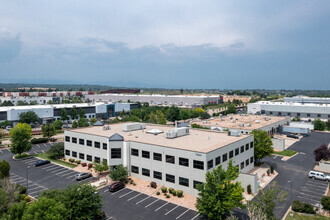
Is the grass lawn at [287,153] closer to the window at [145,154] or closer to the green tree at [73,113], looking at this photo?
the window at [145,154]

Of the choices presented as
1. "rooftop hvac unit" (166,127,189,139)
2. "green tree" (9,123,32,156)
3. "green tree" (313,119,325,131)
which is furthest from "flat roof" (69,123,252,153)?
"green tree" (313,119,325,131)

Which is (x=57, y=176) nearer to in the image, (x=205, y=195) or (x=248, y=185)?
(x=205, y=195)

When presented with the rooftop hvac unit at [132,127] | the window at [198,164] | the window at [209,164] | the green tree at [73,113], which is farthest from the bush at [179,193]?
the green tree at [73,113]

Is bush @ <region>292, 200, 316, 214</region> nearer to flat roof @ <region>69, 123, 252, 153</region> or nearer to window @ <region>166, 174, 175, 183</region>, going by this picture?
flat roof @ <region>69, 123, 252, 153</region>

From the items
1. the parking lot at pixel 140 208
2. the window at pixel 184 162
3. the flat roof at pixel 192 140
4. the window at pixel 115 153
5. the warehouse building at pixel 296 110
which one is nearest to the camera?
the parking lot at pixel 140 208

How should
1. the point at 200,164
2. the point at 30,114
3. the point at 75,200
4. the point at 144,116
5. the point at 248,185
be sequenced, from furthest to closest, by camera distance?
the point at 144,116
the point at 30,114
the point at 248,185
the point at 200,164
the point at 75,200

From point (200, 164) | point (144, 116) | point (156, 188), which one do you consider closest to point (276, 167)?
point (200, 164)
